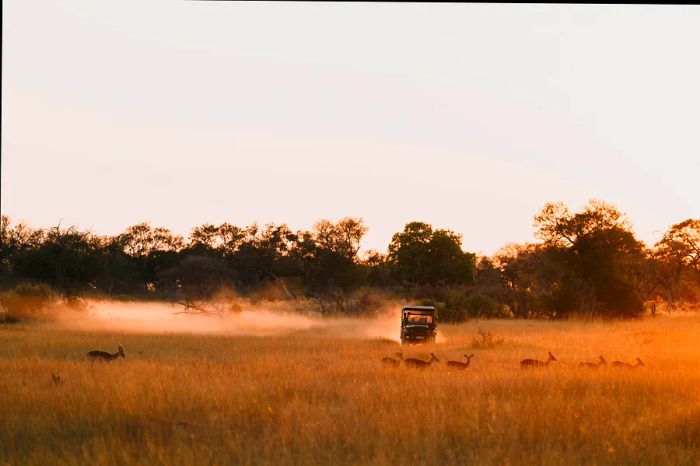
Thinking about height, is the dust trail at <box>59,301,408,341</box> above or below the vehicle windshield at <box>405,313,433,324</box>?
below

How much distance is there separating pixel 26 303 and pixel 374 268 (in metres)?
55.2

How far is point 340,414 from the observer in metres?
10.5

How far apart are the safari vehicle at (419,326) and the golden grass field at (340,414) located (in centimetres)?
944

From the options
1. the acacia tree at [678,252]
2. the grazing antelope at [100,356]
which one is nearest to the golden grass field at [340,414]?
the grazing antelope at [100,356]

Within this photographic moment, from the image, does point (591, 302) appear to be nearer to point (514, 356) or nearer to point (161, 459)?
point (514, 356)

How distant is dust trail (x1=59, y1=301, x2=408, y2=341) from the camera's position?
118 ft

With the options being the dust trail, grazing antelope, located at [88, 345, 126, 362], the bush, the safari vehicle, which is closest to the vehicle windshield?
the safari vehicle

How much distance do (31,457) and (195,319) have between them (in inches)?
1435

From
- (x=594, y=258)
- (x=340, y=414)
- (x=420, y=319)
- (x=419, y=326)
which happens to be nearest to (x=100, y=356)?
(x=340, y=414)

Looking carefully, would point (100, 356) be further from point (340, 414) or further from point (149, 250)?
point (149, 250)

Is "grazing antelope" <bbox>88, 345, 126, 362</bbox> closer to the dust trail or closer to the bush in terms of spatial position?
the dust trail

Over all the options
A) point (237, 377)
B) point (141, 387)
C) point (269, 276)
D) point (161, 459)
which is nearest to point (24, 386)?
point (141, 387)

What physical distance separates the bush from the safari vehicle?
23.5 metres

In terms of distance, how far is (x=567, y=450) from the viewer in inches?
332
